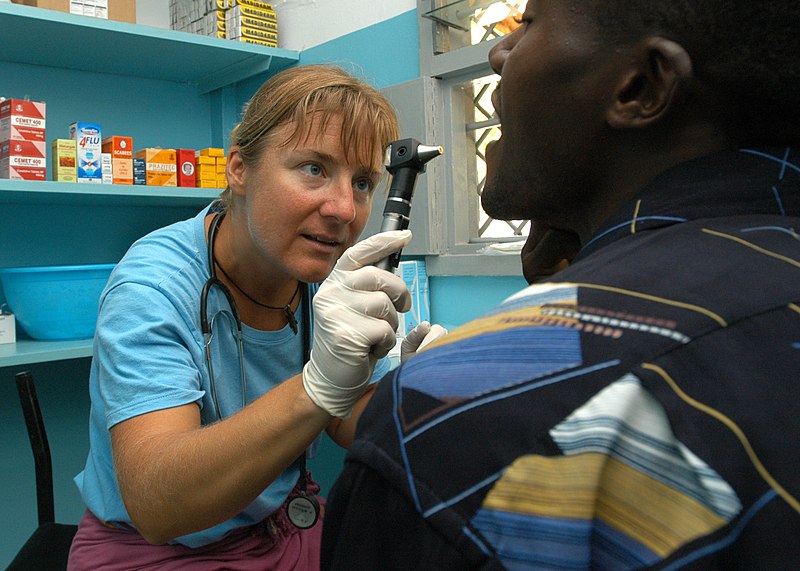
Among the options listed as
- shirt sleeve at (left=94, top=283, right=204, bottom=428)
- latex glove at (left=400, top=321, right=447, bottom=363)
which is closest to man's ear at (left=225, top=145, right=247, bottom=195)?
shirt sleeve at (left=94, top=283, right=204, bottom=428)

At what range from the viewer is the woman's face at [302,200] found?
1.17 metres

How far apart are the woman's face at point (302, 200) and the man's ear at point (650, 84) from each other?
771 mm

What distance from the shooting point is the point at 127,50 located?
2252 mm

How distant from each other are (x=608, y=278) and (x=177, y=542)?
0.96 meters

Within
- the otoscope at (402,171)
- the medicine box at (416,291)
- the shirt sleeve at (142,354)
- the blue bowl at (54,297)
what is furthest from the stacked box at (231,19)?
the otoscope at (402,171)

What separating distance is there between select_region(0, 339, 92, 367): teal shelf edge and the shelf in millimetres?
946

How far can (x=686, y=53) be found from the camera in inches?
17.0

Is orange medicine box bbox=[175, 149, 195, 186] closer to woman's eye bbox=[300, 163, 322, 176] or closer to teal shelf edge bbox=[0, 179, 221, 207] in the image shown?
teal shelf edge bbox=[0, 179, 221, 207]

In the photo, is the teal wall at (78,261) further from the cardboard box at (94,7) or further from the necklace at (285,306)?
the necklace at (285,306)

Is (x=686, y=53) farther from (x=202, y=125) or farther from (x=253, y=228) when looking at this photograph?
(x=202, y=125)

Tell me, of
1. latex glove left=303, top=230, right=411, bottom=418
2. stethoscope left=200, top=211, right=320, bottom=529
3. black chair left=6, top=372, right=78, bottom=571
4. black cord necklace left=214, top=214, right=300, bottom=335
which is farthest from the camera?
black chair left=6, top=372, right=78, bottom=571

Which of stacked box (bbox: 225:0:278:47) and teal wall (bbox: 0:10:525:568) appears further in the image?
stacked box (bbox: 225:0:278:47)

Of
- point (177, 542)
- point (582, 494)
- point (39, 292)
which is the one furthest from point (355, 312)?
point (39, 292)

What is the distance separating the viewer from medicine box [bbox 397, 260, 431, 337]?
2018mm
